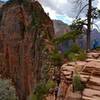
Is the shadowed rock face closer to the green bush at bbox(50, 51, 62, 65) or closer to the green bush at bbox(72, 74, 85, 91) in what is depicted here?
the green bush at bbox(50, 51, 62, 65)

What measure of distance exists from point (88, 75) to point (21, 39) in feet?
87.2

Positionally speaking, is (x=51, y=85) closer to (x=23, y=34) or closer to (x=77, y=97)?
(x=77, y=97)

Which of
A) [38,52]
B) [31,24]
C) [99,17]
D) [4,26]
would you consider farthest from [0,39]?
[99,17]

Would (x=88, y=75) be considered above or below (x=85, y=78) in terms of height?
above

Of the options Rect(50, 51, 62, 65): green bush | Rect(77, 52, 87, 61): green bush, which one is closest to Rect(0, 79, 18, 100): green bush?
Rect(50, 51, 62, 65): green bush

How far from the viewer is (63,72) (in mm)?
16906

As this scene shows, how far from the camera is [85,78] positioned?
1501cm

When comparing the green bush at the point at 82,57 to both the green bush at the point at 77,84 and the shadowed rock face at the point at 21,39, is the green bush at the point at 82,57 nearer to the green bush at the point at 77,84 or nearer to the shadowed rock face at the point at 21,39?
the green bush at the point at 77,84

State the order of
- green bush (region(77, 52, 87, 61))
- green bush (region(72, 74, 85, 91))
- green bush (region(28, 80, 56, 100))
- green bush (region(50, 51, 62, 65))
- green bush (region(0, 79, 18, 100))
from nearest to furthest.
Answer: green bush (region(72, 74, 85, 91)) < green bush (region(77, 52, 87, 61)) < green bush (region(28, 80, 56, 100)) < green bush (region(50, 51, 62, 65)) < green bush (region(0, 79, 18, 100))

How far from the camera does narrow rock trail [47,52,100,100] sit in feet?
47.1

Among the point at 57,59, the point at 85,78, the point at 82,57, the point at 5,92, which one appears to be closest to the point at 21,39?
the point at 5,92

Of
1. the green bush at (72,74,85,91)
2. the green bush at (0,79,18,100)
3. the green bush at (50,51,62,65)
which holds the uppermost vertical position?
the green bush at (50,51,62,65)

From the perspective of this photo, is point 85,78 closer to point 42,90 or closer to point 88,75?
point 88,75

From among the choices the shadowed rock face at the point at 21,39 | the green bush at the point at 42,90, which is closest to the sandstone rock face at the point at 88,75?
the green bush at the point at 42,90
